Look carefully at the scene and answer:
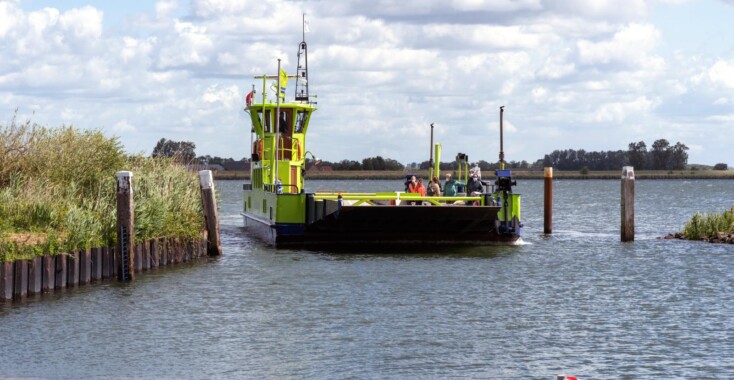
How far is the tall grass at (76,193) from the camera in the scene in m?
26.4

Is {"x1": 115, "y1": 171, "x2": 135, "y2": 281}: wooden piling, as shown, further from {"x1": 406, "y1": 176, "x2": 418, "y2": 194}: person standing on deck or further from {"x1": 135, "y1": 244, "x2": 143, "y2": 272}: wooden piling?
{"x1": 406, "y1": 176, "x2": 418, "y2": 194}: person standing on deck

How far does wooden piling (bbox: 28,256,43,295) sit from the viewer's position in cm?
2359

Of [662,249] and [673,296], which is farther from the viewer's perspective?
[662,249]

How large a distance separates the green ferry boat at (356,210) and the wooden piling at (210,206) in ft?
11.2

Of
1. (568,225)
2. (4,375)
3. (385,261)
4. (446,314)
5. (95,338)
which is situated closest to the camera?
(4,375)

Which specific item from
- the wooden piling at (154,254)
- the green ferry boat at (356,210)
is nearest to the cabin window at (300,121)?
the green ferry boat at (356,210)

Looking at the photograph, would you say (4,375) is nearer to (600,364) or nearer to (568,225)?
(600,364)

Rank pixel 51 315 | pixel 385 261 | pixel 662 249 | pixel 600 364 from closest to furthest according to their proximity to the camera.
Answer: pixel 600 364 → pixel 51 315 → pixel 385 261 → pixel 662 249

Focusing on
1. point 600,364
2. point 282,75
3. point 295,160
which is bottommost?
point 600,364

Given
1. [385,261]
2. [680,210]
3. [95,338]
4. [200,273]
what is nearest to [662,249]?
[385,261]

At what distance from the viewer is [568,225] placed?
194 feet

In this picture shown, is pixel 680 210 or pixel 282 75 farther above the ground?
pixel 282 75

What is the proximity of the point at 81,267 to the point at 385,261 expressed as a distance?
11.3m

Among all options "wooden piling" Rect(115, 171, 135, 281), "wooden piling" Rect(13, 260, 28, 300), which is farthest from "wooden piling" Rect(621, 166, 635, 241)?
A: "wooden piling" Rect(13, 260, 28, 300)
